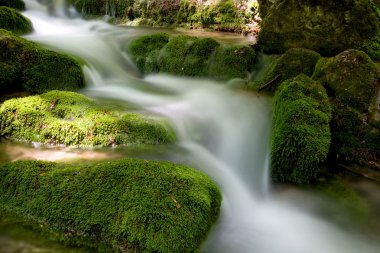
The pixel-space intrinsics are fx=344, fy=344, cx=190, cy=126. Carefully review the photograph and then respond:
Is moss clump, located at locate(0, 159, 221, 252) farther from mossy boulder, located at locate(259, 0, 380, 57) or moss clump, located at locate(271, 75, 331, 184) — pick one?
mossy boulder, located at locate(259, 0, 380, 57)

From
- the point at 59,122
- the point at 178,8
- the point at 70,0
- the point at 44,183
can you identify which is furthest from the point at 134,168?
the point at 70,0

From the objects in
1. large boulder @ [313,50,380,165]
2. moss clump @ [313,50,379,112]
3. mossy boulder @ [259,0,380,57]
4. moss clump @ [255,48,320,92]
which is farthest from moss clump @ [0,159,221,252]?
mossy boulder @ [259,0,380,57]

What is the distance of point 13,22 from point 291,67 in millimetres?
7666

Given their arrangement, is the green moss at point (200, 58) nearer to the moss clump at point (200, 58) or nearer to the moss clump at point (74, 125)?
the moss clump at point (200, 58)

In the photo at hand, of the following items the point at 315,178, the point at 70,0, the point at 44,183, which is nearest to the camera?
the point at 44,183

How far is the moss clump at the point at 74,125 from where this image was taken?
5043 millimetres

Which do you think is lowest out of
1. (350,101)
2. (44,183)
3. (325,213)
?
(325,213)

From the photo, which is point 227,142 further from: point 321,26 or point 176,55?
point 321,26

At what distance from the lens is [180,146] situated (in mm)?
5254

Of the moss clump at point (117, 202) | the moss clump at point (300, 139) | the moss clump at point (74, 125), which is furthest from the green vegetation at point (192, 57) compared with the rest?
the moss clump at point (117, 202)

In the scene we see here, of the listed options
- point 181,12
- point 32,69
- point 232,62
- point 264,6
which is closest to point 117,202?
point 32,69

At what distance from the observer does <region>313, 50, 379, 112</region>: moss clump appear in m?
5.50

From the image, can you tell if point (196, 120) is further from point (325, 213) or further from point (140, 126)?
point (325, 213)

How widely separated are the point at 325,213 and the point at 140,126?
283 centimetres
